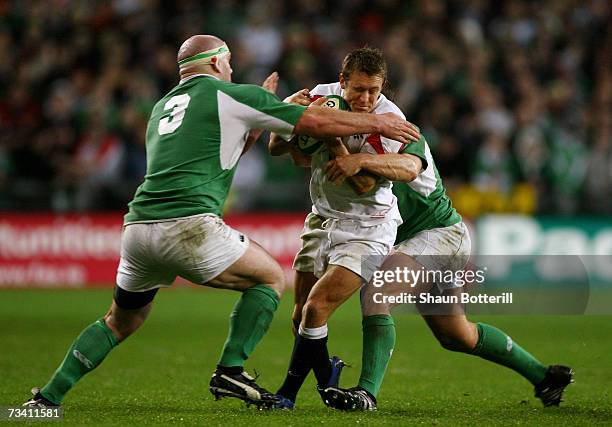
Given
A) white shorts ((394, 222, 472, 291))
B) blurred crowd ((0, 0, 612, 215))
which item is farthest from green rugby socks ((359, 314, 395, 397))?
blurred crowd ((0, 0, 612, 215))

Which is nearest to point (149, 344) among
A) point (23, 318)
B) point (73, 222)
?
point (23, 318)

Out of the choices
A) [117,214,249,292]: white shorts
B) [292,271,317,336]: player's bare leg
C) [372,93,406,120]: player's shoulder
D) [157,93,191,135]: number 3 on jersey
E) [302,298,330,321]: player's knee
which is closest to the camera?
[117,214,249,292]: white shorts

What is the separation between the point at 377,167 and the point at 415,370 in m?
3.12

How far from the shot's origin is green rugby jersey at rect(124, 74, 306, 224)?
6.24 metres

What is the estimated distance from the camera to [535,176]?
1616 centimetres

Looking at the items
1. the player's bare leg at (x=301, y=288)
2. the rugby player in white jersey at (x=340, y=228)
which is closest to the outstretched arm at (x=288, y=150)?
the rugby player in white jersey at (x=340, y=228)

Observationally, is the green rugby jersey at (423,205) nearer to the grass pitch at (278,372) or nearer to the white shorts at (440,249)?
the white shorts at (440,249)

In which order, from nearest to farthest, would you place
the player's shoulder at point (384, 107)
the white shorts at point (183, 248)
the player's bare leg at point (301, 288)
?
the white shorts at point (183, 248), the player's shoulder at point (384, 107), the player's bare leg at point (301, 288)

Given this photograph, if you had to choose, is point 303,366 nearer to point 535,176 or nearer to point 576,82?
point 535,176

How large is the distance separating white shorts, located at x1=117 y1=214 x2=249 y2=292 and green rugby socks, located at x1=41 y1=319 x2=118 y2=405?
17.9 inches

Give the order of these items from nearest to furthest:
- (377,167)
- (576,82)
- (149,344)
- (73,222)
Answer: (377,167), (149,344), (73,222), (576,82)

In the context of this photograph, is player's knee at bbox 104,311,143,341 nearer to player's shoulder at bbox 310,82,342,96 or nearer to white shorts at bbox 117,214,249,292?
white shorts at bbox 117,214,249,292

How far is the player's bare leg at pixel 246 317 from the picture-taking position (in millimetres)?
A: 6285

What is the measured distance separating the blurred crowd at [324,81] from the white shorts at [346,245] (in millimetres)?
8772
